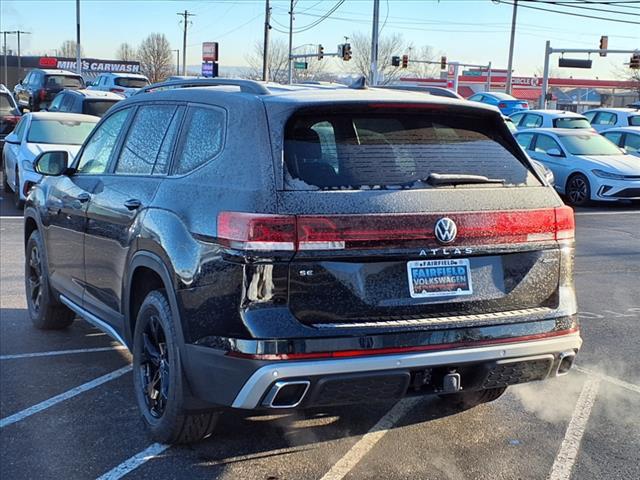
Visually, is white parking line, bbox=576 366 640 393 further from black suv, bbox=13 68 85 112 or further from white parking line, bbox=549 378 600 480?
black suv, bbox=13 68 85 112

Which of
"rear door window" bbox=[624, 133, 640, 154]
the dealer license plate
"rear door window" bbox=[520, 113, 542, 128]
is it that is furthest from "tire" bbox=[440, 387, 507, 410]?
"rear door window" bbox=[520, 113, 542, 128]

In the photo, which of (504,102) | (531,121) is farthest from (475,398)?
(504,102)

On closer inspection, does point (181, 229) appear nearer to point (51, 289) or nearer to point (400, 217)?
point (400, 217)

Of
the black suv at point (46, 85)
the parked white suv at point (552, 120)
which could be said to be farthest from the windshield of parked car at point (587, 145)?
the black suv at point (46, 85)

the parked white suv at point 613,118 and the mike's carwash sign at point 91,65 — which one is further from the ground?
A: the mike's carwash sign at point 91,65

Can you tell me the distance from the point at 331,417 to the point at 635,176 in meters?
13.2

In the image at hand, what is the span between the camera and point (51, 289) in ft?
20.6

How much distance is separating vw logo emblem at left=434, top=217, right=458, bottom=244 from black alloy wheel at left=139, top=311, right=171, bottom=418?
1492mm

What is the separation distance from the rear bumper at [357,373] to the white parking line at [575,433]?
1.68 feet

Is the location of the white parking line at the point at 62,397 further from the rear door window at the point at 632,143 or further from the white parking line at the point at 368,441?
the rear door window at the point at 632,143

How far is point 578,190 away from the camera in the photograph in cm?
1667

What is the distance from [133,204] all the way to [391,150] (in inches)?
60.3

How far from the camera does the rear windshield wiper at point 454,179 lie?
3.83m

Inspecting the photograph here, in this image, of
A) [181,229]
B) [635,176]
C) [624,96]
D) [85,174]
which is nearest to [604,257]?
[635,176]
